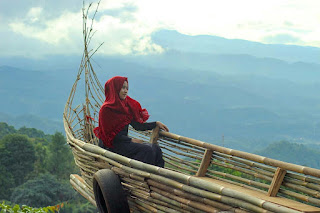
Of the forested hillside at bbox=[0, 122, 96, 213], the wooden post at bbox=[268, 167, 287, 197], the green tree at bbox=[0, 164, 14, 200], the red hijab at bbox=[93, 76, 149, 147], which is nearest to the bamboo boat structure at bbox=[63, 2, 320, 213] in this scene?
the wooden post at bbox=[268, 167, 287, 197]

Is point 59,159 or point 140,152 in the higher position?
point 140,152

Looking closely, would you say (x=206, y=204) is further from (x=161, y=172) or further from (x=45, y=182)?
(x=45, y=182)

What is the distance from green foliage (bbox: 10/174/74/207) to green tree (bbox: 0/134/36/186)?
1638 millimetres

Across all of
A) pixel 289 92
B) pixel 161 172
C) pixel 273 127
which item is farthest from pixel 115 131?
pixel 289 92

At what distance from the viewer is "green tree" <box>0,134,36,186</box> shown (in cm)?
2861

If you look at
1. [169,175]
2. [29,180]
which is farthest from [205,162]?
[29,180]

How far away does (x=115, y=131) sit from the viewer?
3.69 m

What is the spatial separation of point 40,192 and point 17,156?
304 centimetres

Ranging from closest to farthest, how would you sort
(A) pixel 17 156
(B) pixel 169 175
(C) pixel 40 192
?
(B) pixel 169 175, (C) pixel 40 192, (A) pixel 17 156

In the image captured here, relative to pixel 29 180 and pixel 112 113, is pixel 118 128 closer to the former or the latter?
pixel 112 113

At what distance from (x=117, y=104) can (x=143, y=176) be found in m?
1.00

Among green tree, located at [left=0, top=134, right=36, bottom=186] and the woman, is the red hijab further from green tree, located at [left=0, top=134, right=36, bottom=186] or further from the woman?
green tree, located at [left=0, top=134, right=36, bottom=186]

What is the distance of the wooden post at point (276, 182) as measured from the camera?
3201mm

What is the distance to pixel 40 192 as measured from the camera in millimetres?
29047
